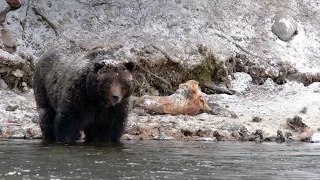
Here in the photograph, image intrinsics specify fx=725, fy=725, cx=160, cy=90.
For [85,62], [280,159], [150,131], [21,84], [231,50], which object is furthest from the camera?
[231,50]

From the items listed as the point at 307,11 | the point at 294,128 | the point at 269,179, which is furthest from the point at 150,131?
the point at 307,11

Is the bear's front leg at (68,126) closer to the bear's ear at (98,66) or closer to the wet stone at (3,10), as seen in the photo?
the bear's ear at (98,66)

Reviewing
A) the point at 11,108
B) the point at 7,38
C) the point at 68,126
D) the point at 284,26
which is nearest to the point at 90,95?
the point at 68,126

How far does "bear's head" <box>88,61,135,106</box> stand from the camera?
1073 centimetres

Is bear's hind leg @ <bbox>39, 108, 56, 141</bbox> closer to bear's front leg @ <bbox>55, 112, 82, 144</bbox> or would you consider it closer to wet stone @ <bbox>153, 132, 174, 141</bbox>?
bear's front leg @ <bbox>55, 112, 82, 144</bbox>

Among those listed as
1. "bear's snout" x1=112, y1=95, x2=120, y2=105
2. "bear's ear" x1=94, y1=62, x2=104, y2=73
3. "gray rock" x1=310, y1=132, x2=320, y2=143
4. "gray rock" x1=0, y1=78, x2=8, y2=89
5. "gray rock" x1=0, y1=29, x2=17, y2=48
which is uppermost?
"gray rock" x1=0, y1=29, x2=17, y2=48

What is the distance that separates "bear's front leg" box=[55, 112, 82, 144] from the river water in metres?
0.37

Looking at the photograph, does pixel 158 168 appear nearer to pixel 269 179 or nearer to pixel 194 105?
pixel 269 179

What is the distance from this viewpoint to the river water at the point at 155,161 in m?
7.19

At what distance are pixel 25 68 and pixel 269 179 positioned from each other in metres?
11.2

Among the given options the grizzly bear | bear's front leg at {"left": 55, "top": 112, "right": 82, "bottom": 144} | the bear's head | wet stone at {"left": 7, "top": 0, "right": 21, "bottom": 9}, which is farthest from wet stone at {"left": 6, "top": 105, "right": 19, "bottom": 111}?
wet stone at {"left": 7, "top": 0, "right": 21, "bottom": 9}

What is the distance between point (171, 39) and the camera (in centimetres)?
1928

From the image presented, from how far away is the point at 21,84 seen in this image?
17.1 m

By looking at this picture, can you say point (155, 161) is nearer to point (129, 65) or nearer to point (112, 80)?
point (112, 80)
